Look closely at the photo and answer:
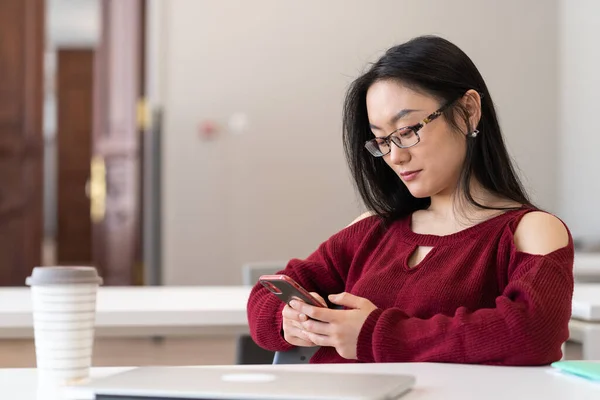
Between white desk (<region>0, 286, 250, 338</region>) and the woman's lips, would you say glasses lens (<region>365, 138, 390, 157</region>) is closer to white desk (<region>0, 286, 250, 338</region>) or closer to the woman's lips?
the woman's lips

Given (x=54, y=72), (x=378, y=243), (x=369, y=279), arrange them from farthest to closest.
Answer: (x=54, y=72) → (x=378, y=243) → (x=369, y=279)

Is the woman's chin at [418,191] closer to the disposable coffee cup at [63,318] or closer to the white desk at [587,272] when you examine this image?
the disposable coffee cup at [63,318]

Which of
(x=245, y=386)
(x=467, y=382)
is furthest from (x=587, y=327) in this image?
(x=245, y=386)

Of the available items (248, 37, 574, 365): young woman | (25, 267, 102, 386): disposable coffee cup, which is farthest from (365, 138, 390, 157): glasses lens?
(25, 267, 102, 386): disposable coffee cup

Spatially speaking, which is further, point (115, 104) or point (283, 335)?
point (115, 104)

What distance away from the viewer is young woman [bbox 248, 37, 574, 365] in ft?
4.58

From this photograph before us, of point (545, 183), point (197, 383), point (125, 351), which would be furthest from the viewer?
point (545, 183)

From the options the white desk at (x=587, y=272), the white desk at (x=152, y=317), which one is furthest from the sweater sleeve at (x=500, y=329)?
the white desk at (x=587, y=272)

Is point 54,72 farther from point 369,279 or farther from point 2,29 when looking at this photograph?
point 369,279

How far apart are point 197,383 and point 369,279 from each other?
70 cm

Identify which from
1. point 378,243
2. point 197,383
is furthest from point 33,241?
point 197,383

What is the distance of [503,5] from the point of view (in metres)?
6.26

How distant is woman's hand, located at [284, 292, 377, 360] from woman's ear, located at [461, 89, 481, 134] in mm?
404

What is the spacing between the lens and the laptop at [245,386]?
3.06 ft
